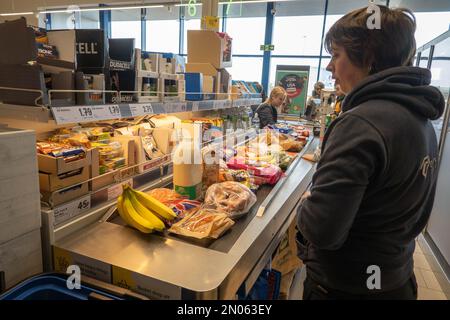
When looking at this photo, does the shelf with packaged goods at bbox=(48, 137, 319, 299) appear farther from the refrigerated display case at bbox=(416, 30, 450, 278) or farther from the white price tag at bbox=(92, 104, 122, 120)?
the refrigerated display case at bbox=(416, 30, 450, 278)

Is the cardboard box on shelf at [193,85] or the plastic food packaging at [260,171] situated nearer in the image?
the plastic food packaging at [260,171]

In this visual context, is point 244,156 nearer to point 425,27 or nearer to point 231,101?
point 231,101

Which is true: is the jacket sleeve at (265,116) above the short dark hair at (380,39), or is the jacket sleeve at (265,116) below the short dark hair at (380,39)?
below

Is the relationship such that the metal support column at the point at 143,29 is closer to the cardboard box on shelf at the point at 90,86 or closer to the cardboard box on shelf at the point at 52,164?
the cardboard box on shelf at the point at 90,86

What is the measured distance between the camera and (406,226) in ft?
3.33

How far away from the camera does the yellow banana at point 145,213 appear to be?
1309 millimetres

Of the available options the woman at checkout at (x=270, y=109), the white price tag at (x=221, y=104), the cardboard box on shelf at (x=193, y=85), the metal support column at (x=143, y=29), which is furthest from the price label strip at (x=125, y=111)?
the metal support column at (x=143, y=29)

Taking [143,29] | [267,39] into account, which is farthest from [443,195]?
[143,29]

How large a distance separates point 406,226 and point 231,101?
2084 mm

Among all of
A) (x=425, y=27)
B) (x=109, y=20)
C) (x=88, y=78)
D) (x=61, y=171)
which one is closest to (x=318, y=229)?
(x=61, y=171)

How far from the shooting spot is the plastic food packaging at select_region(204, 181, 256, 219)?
1496 mm

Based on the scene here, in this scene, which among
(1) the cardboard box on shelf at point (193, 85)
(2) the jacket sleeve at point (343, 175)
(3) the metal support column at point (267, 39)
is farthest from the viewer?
(3) the metal support column at point (267, 39)

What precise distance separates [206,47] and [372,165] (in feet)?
7.32

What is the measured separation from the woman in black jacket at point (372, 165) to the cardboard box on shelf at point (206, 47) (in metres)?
1.78
